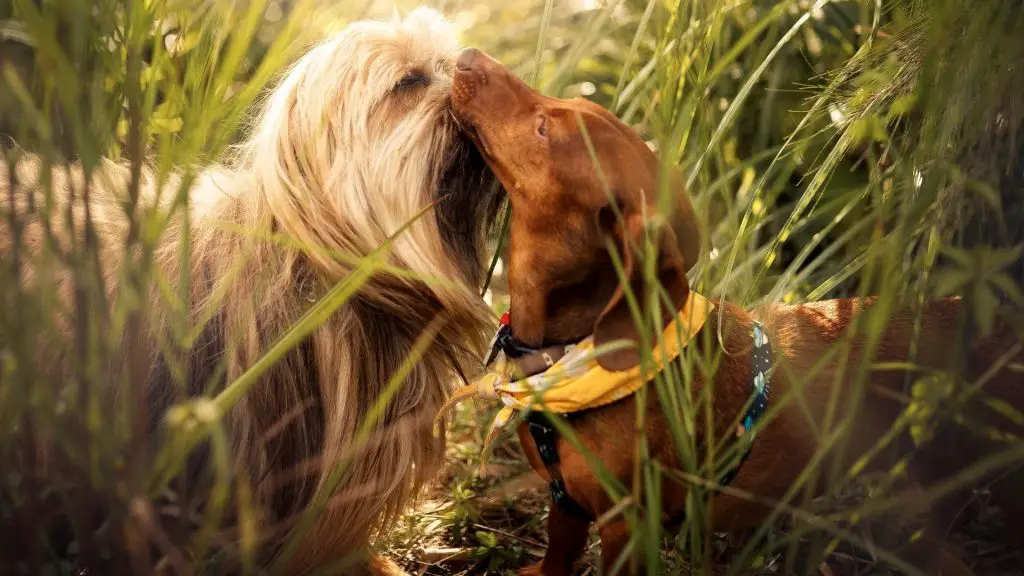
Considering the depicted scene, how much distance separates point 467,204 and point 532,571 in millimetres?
951

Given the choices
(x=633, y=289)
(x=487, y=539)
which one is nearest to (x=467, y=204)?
(x=633, y=289)

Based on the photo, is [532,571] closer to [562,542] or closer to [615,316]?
[562,542]

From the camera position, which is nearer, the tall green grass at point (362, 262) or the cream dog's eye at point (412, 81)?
the tall green grass at point (362, 262)

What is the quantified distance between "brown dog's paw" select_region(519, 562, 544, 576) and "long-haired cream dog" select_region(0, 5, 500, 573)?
339 millimetres

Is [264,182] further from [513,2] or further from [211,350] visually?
[513,2]

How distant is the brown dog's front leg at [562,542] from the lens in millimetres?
2170

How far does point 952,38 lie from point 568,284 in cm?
A: 89

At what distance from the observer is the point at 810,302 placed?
2400 mm

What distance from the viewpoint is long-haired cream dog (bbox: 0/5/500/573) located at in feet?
6.83

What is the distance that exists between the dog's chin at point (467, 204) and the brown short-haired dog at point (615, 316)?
20 cm

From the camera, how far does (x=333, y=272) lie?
207cm

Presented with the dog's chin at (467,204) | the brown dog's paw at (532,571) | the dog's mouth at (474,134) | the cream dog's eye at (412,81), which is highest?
the cream dog's eye at (412,81)

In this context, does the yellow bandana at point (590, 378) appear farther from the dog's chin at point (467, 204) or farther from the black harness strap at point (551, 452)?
the dog's chin at point (467, 204)

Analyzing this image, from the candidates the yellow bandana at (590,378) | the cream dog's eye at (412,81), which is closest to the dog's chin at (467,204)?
the cream dog's eye at (412,81)
